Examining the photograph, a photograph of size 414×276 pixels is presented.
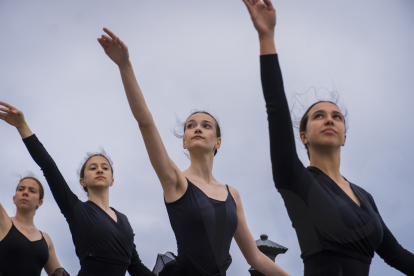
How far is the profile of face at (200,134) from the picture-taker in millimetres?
3967

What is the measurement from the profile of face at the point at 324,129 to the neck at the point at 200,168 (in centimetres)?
119

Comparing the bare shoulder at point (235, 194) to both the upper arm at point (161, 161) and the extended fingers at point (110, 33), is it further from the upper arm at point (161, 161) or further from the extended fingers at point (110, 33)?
the extended fingers at point (110, 33)

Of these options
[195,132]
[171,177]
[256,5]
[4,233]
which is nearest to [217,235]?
[171,177]

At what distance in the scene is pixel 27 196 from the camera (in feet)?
21.4

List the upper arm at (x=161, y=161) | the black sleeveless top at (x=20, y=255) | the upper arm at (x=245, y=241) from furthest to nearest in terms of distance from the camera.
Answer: the black sleeveless top at (x=20, y=255)
the upper arm at (x=245, y=241)
the upper arm at (x=161, y=161)

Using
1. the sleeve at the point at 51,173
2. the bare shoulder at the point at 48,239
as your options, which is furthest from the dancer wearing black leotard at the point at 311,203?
the bare shoulder at the point at 48,239

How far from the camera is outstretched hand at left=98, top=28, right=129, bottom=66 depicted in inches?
119

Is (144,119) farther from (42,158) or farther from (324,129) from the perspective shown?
(42,158)

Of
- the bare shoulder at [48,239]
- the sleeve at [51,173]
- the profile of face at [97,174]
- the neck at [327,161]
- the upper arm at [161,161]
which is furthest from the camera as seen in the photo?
the bare shoulder at [48,239]

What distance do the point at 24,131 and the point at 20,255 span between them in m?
2.01

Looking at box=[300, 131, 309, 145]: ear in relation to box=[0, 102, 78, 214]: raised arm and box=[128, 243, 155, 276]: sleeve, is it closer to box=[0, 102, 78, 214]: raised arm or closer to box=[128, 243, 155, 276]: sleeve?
box=[0, 102, 78, 214]: raised arm

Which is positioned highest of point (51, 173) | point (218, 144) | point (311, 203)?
point (218, 144)

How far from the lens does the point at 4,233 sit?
19.5 ft

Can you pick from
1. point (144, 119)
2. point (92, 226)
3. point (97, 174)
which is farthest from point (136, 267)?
point (144, 119)
